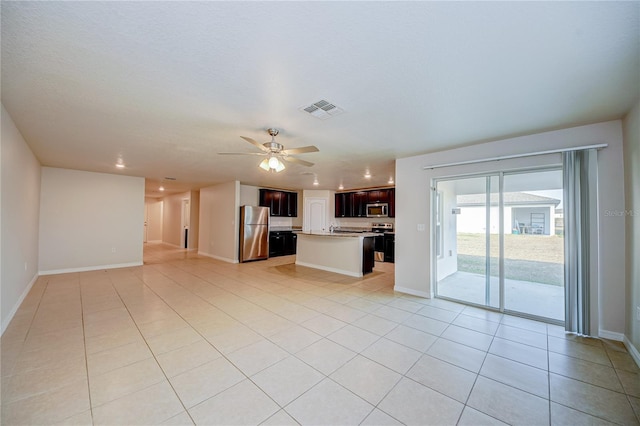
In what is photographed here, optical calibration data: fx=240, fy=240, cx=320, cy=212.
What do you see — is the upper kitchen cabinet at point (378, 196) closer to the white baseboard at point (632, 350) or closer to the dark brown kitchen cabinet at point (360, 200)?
the dark brown kitchen cabinet at point (360, 200)

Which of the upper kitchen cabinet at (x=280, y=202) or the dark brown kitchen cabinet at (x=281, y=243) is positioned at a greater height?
the upper kitchen cabinet at (x=280, y=202)

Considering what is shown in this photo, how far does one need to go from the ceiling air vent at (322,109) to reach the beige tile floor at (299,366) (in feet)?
8.03

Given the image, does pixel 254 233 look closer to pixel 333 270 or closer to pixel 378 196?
pixel 333 270

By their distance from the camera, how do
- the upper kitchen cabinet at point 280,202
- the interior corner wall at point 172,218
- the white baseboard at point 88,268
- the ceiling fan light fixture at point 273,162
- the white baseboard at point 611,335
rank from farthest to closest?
the interior corner wall at point 172,218, the upper kitchen cabinet at point 280,202, the white baseboard at point 88,268, the ceiling fan light fixture at point 273,162, the white baseboard at point 611,335

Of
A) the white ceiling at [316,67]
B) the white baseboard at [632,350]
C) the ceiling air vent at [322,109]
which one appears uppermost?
the white ceiling at [316,67]

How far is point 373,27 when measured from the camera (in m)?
1.44

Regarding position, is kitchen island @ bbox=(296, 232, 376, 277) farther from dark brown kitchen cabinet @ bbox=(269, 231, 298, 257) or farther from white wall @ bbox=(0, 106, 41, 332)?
white wall @ bbox=(0, 106, 41, 332)

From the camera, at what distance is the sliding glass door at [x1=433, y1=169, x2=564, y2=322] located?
10.6 ft

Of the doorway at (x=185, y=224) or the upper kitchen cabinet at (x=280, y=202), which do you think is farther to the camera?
the doorway at (x=185, y=224)

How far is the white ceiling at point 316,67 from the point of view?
136cm

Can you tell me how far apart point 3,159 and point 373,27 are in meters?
4.07

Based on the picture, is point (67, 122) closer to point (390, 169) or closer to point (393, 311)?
point (393, 311)

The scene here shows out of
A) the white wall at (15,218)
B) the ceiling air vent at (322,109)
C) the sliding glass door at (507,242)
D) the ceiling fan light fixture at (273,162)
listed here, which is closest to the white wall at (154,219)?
the white wall at (15,218)

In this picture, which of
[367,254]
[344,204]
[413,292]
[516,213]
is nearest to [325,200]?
[344,204]
